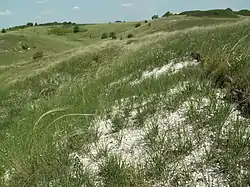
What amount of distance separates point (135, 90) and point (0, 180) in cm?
357

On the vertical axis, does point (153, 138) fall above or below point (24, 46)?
above

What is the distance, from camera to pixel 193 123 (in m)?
5.54

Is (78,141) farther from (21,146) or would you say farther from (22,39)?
(22,39)

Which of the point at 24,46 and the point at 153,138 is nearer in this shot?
the point at 153,138

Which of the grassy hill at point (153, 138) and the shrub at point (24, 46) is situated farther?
the shrub at point (24, 46)

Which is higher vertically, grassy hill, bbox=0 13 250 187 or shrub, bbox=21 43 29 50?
grassy hill, bbox=0 13 250 187

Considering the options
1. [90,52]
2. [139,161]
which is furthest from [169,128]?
[90,52]

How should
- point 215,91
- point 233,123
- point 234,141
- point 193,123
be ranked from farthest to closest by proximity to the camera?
point 215,91, point 193,123, point 233,123, point 234,141

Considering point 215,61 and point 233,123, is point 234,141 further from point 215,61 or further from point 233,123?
point 215,61

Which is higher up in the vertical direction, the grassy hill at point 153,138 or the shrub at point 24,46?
the grassy hill at point 153,138

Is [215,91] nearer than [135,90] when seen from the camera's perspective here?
A: Yes

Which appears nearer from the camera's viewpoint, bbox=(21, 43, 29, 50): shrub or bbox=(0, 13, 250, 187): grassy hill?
bbox=(0, 13, 250, 187): grassy hill

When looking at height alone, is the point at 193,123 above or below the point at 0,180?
above

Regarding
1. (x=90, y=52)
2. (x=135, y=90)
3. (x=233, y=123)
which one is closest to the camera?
(x=233, y=123)
